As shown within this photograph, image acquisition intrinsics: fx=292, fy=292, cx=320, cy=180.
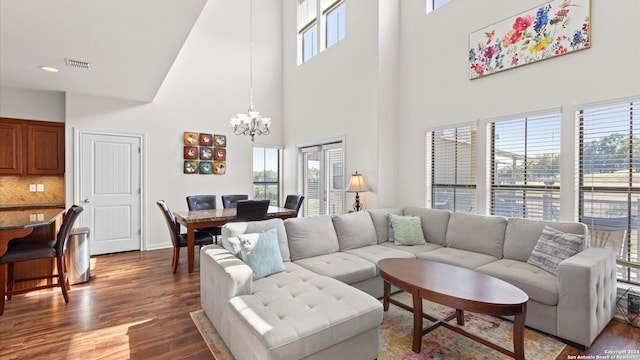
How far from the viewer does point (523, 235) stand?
10.1 feet

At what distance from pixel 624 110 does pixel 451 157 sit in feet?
5.81

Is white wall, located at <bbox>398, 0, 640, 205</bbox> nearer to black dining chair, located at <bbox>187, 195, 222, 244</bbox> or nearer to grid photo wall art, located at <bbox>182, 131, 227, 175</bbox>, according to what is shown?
black dining chair, located at <bbox>187, 195, 222, 244</bbox>

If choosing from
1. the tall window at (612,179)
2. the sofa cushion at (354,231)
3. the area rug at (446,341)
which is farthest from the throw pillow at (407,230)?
the tall window at (612,179)

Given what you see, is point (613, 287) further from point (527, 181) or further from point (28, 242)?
point (28, 242)

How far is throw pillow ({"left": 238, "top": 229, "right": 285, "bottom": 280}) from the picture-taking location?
2.52m

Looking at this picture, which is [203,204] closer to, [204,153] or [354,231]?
[204,153]

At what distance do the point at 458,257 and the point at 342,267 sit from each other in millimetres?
1302

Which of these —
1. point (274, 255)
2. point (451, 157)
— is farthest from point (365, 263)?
point (451, 157)

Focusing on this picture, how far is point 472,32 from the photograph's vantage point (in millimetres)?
3893

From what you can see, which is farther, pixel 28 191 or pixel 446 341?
pixel 28 191

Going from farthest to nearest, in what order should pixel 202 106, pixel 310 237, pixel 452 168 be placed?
pixel 202 106, pixel 452 168, pixel 310 237

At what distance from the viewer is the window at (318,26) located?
5662 mm

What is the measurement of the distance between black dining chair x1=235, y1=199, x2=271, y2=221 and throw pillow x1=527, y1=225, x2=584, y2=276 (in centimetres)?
315

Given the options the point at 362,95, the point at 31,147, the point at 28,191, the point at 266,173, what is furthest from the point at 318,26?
the point at 28,191
